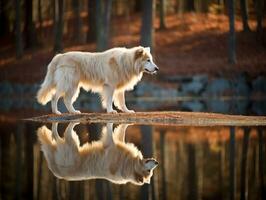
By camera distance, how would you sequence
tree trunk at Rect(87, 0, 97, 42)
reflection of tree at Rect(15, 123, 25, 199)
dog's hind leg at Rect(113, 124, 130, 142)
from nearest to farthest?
reflection of tree at Rect(15, 123, 25, 199), dog's hind leg at Rect(113, 124, 130, 142), tree trunk at Rect(87, 0, 97, 42)

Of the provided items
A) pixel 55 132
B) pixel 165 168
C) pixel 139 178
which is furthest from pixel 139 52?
pixel 139 178

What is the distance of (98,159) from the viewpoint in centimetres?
863

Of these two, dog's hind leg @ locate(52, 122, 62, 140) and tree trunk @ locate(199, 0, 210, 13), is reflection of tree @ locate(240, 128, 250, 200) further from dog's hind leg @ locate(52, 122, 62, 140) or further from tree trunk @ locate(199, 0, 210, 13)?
tree trunk @ locate(199, 0, 210, 13)

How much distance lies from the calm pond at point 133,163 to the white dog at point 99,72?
6.05 ft

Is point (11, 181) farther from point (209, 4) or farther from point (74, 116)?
point (209, 4)

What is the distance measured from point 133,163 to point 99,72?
23.5 ft

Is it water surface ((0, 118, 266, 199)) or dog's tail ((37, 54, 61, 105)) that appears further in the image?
dog's tail ((37, 54, 61, 105))

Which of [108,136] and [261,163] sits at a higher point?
[108,136]

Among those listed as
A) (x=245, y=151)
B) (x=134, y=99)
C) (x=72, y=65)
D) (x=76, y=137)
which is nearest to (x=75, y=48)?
(x=134, y=99)

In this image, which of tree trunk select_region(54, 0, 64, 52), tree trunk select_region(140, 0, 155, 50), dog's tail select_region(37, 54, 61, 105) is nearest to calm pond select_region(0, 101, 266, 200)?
dog's tail select_region(37, 54, 61, 105)

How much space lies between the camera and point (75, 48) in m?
35.0

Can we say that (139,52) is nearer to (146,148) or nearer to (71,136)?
(71,136)

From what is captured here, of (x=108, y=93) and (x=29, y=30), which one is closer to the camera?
(x=108, y=93)

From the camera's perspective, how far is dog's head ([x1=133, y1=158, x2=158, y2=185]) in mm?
7277
